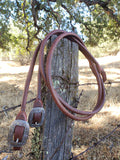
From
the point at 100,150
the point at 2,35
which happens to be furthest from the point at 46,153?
the point at 2,35

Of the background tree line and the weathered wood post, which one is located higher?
the background tree line

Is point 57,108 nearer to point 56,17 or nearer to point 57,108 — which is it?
point 57,108

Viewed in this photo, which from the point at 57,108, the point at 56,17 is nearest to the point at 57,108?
the point at 57,108

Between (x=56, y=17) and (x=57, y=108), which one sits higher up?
(x=56, y=17)

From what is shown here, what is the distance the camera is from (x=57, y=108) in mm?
1074

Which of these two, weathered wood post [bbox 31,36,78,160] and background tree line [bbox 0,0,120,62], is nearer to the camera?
weathered wood post [bbox 31,36,78,160]

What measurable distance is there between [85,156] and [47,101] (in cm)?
145

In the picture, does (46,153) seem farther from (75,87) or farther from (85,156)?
(85,156)

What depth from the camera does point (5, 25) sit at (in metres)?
4.26

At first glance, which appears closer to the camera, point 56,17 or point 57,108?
point 57,108

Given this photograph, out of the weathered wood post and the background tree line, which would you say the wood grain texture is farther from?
the background tree line

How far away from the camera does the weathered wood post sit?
1.06 meters

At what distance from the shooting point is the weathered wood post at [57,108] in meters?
1.06

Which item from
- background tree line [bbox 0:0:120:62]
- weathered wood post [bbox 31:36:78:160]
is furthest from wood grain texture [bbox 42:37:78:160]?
background tree line [bbox 0:0:120:62]
